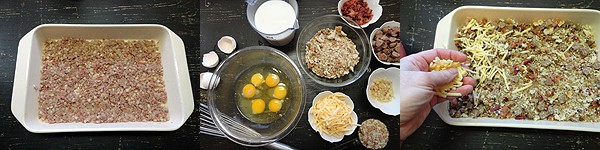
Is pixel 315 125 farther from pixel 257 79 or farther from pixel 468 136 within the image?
pixel 468 136

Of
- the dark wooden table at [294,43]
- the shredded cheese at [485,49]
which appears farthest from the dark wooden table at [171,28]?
the shredded cheese at [485,49]

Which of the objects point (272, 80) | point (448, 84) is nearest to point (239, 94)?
point (272, 80)

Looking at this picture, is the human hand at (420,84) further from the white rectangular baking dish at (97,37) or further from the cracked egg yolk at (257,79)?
the white rectangular baking dish at (97,37)

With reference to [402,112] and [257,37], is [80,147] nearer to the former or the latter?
[257,37]

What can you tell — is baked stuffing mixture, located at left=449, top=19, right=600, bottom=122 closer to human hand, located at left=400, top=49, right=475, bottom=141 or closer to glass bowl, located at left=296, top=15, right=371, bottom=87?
human hand, located at left=400, top=49, right=475, bottom=141

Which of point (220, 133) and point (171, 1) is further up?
point (171, 1)

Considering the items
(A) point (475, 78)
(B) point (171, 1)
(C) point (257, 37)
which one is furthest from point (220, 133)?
(A) point (475, 78)

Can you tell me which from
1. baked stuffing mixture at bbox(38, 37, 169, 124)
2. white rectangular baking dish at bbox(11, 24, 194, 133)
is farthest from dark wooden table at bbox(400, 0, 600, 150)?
baked stuffing mixture at bbox(38, 37, 169, 124)

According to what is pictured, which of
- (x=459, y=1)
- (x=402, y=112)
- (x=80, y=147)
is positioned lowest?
(x=80, y=147)
